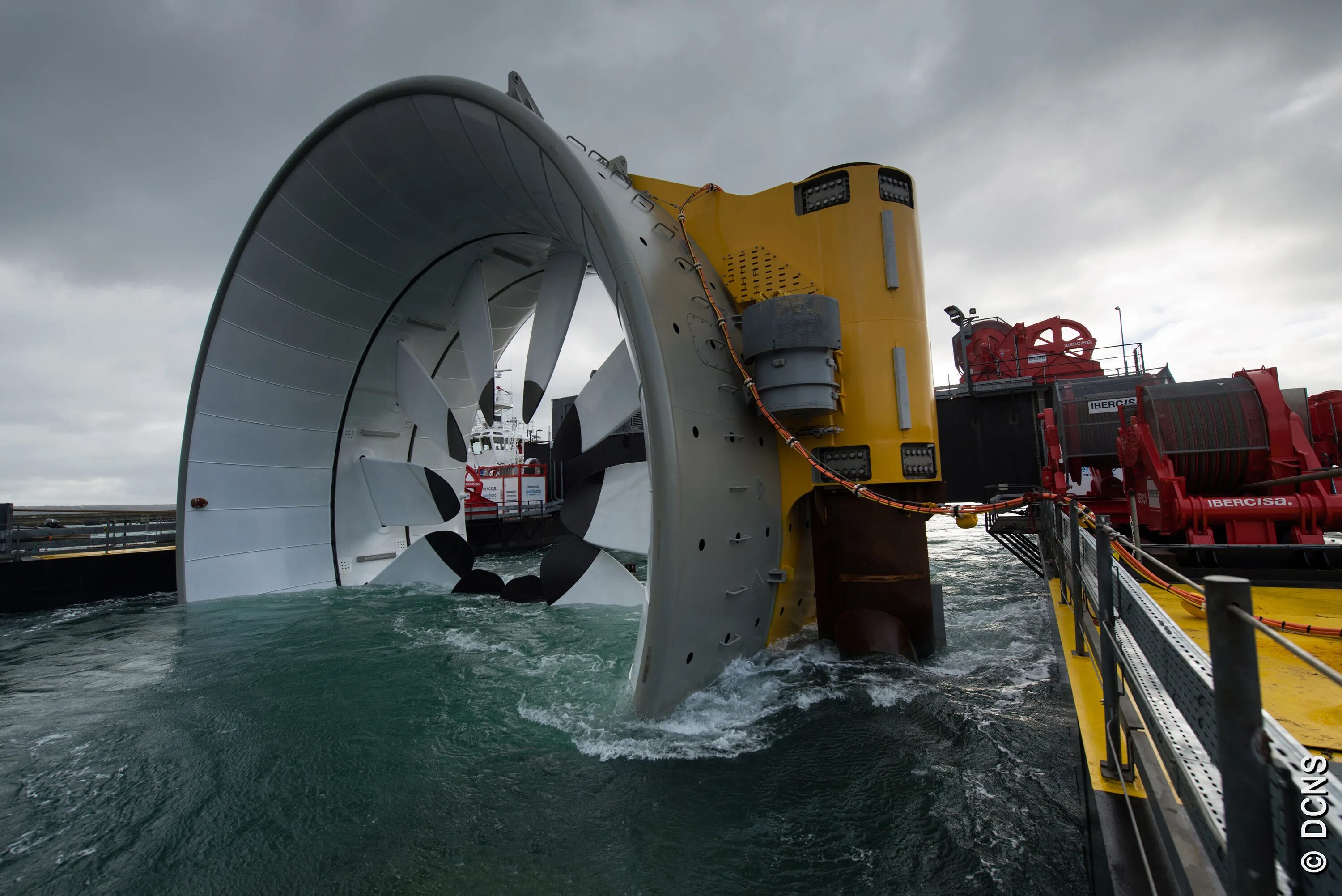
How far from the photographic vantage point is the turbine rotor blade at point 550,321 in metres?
7.06

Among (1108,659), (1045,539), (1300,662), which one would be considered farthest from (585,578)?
(1045,539)

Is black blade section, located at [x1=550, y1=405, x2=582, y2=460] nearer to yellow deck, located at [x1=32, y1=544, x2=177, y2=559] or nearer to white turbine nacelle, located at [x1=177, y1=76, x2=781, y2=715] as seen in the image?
white turbine nacelle, located at [x1=177, y1=76, x2=781, y2=715]

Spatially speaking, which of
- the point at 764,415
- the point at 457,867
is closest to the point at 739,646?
the point at 764,415

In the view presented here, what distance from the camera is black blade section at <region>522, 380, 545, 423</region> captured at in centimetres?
701

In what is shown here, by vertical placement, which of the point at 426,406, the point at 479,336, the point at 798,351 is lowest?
the point at 798,351

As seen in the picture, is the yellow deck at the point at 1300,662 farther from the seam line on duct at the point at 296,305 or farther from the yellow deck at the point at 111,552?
the yellow deck at the point at 111,552

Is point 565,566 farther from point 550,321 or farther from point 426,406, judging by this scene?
point 426,406

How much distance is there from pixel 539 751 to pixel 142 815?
82.4 inches

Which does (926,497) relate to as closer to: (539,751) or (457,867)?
(539,751)

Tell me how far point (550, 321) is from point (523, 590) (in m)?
3.72

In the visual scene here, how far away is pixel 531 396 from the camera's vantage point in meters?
7.03

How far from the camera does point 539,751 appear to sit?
→ 3934 millimetres

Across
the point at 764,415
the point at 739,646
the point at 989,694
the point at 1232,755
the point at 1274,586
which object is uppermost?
the point at 764,415

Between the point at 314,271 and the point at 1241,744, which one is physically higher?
the point at 314,271
